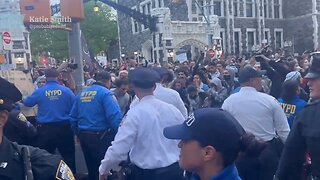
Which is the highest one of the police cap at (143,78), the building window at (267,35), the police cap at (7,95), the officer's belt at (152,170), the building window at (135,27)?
the building window at (135,27)

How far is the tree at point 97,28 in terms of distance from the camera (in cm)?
5425

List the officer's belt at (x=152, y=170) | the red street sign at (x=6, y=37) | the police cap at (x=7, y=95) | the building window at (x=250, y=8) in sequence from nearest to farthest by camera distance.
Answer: the police cap at (x=7, y=95), the officer's belt at (x=152, y=170), the red street sign at (x=6, y=37), the building window at (x=250, y=8)

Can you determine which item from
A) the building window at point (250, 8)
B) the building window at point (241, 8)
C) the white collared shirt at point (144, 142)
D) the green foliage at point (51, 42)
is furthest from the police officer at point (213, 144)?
the green foliage at point (51, 42)

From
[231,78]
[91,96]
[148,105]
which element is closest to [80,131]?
[91,96]

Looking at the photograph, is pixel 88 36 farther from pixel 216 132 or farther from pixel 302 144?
pixel 216 132

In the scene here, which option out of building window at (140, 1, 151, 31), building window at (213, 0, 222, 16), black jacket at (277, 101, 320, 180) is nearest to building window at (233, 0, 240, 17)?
building window at (213, 0, 222, 16)

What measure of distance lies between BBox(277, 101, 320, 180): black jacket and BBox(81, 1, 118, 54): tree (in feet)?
168

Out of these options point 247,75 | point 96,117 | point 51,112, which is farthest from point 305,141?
point 51,112

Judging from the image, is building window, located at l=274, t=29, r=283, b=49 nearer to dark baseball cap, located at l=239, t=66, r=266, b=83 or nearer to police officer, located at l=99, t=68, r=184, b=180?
dark baseball cap, located at l=239, t=66, r=266, b=83

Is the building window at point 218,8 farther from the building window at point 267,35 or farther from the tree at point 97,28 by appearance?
the tree at point 97,28

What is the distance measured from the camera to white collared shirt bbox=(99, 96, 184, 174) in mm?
4535

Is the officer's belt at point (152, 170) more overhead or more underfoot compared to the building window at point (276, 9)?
more underfoot

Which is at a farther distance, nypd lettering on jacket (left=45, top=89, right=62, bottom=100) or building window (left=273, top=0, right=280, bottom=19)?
building window (left=273, top=0, right=280, bottom=19)

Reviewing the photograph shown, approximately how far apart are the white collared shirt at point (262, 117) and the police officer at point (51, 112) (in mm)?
3078
